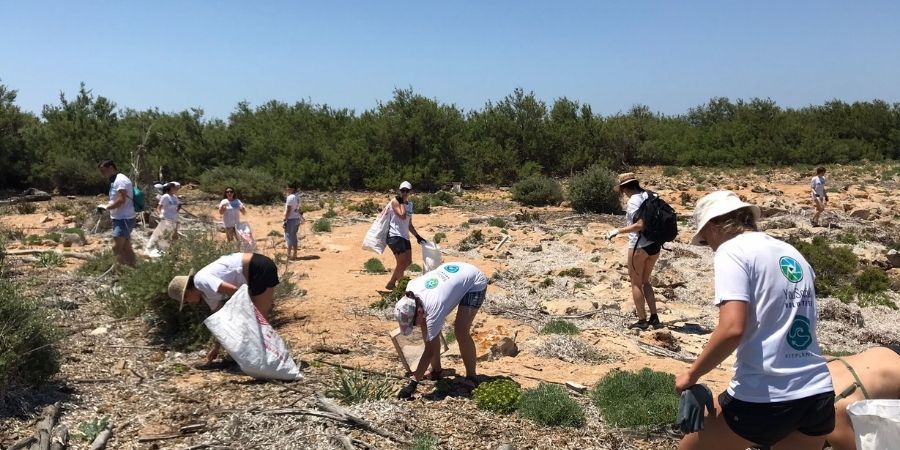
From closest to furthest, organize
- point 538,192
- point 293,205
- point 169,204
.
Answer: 1. point 169,204
2. point 293,205
3. point 538,192

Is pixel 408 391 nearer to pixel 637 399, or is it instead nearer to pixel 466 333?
pixel 466 333

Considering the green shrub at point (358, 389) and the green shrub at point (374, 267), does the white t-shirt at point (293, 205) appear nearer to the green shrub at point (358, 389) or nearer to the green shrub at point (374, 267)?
the green shrub at point (374, 267)

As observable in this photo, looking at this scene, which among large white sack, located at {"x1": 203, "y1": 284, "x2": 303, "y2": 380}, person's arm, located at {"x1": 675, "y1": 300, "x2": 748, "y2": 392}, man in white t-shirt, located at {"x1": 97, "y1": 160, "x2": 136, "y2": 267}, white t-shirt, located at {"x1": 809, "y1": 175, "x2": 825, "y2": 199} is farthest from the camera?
white t-shirt, located at {"x1": 809, "y1": 175, "x2": 825, "y2": 199}

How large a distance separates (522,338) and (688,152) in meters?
32.2

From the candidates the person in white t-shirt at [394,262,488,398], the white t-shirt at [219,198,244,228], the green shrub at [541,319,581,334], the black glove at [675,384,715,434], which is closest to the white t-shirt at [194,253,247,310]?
the person in white t-shirt at [394,262,488,398]

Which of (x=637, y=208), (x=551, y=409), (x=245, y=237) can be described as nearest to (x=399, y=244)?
(x=245, y=237)

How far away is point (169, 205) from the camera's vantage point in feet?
37.4

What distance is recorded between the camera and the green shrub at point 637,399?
199 inches

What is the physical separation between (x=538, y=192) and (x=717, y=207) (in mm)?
19885

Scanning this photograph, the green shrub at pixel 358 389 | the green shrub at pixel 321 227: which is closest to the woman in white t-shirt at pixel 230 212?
the green shrub at pixel 321 227

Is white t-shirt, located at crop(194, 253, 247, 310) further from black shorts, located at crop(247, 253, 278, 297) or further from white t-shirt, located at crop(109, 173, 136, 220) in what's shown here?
white t-shirt, located at crop(109, 173, 136, 220)

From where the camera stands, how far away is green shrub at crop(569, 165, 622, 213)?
20031 mm

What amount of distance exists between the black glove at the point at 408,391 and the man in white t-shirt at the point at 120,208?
5.40 metres

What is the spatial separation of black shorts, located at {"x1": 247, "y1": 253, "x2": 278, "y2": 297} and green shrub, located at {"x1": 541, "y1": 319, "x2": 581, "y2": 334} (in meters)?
3.29
